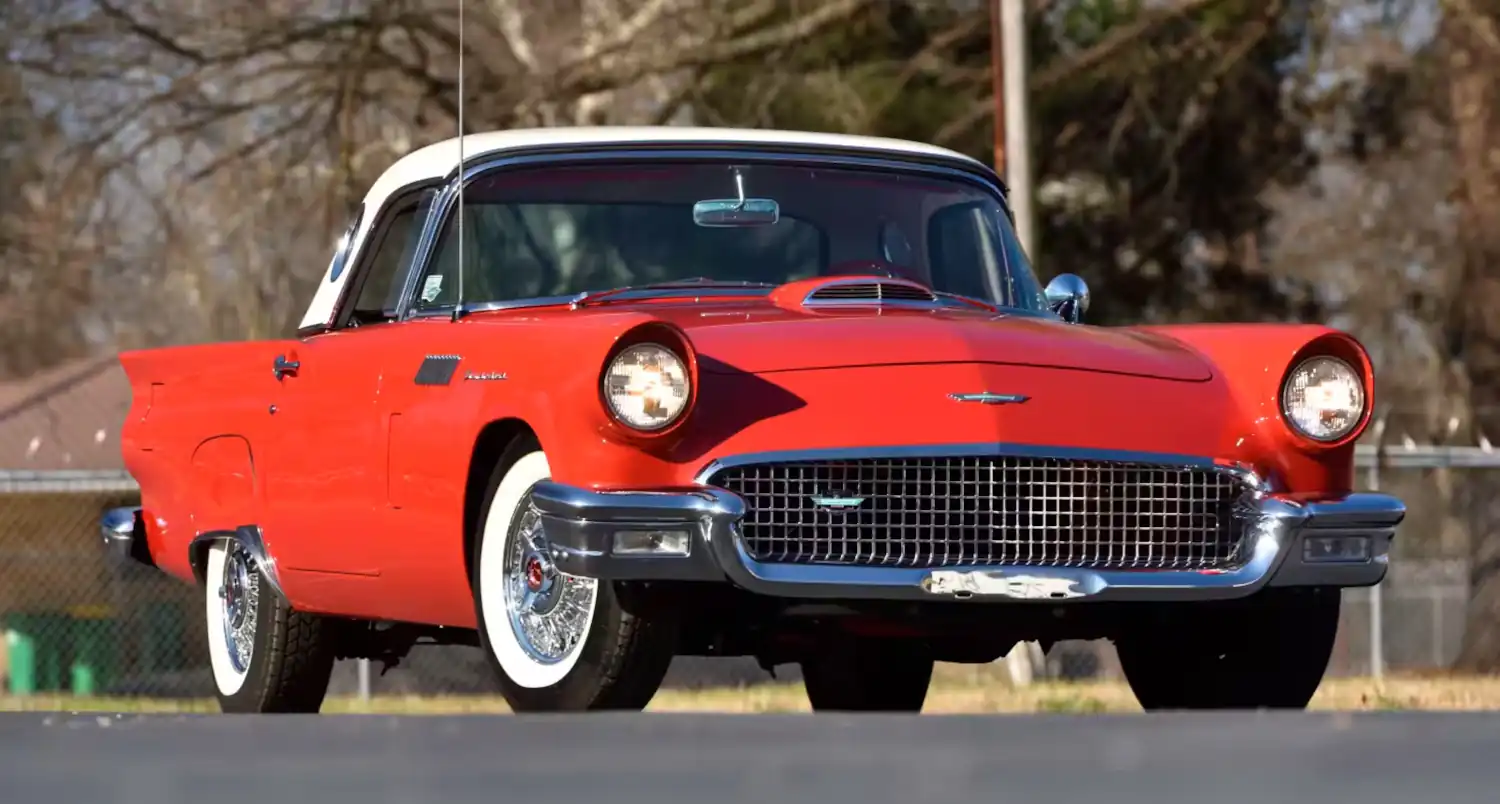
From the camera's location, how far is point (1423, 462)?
60.2ft

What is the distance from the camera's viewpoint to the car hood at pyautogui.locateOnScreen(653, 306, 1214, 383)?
6.81m

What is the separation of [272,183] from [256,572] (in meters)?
13.0

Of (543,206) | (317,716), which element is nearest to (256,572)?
(543,206)

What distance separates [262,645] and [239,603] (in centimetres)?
37

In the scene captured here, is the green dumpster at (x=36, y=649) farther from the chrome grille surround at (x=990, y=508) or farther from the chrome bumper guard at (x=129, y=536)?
the chrome grille surround at (x=990, y=508)

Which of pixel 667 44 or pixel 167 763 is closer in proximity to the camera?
pixel 167 763

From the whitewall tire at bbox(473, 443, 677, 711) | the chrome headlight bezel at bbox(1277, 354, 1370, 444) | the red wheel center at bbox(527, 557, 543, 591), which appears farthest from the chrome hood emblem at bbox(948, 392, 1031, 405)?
the red wheel center at bbox(527, 557, 543, 591)

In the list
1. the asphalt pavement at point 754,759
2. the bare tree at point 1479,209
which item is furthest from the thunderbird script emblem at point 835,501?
the bare tree at point 1479,209

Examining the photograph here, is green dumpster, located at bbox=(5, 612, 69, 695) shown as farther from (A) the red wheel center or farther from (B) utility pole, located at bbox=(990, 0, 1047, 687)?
(A) the red wheel center

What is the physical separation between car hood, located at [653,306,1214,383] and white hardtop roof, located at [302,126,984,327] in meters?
1.15

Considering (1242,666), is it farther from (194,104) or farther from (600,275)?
(194,104)

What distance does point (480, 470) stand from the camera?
7.18m

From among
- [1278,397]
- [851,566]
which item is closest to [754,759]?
[851,566]

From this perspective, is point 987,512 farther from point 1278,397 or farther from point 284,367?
point 284,367
